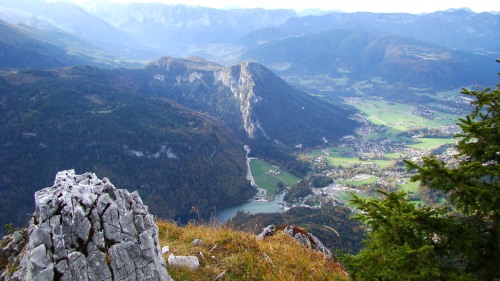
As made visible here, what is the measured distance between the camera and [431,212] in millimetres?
7047

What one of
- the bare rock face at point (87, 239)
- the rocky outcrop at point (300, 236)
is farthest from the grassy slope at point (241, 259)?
the rocky outcrop at point (300, 236)

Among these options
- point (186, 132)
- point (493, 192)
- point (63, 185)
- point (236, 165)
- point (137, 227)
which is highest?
point (493, 192)

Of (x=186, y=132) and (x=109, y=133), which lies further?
(x=186, y=132)

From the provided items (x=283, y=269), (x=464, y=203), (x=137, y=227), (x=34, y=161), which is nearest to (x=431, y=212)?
(x=464, y=203)

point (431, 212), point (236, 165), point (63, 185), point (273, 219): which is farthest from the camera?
point (236, 165)

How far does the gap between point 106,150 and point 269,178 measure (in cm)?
8029

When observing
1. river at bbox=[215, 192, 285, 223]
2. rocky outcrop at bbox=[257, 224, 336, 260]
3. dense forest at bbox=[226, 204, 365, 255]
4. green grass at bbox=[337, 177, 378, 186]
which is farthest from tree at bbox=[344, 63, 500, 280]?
green grass at bbox=[337, 177, 378, 186]

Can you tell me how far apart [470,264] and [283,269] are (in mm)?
5056

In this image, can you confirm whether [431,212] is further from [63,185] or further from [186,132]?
[186,132]

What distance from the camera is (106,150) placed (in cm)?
16050

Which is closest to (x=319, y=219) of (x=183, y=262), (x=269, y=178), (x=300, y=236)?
(x=269, y=178)

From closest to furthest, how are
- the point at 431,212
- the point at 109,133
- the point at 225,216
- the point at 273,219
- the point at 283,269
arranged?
the point at 431,212 < the point at 283,269 < the point at 273,219 < the point at 225,216 < the point at 109,133

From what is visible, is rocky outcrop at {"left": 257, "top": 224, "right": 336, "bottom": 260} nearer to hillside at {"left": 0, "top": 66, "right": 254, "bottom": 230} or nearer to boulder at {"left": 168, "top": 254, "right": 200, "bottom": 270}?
boulder at {"left": 168, "top": 254, "right": 200, "bottom": 270}

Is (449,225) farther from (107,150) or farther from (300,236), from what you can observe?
(107,150)
